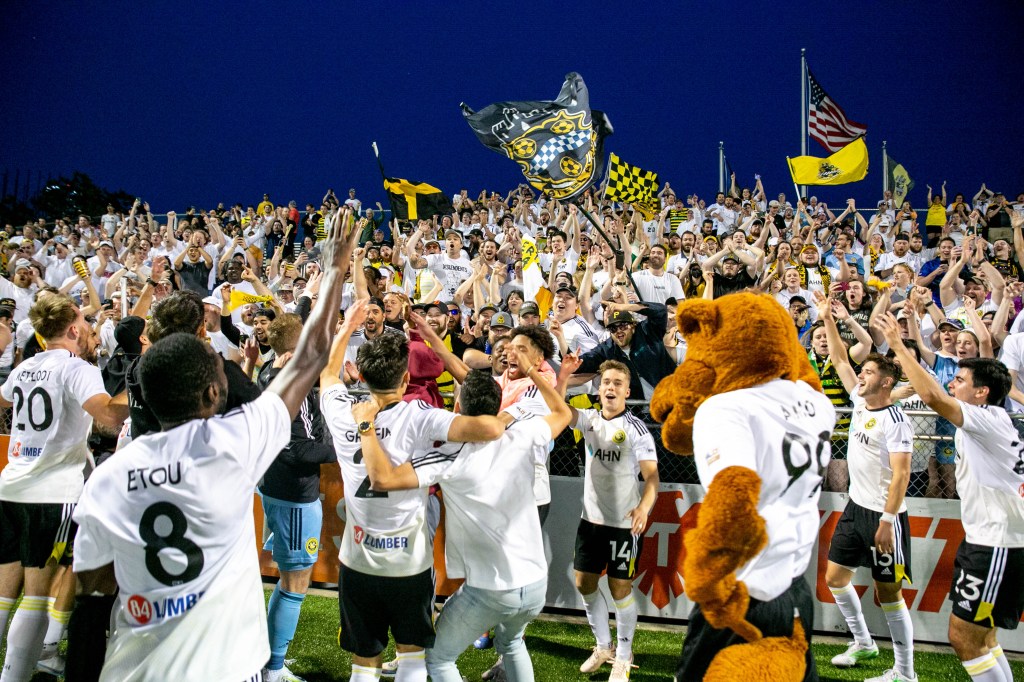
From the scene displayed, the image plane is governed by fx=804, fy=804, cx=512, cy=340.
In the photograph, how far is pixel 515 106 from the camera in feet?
32.0

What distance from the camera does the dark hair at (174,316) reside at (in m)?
4.43

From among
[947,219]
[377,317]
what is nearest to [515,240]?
[377,317]

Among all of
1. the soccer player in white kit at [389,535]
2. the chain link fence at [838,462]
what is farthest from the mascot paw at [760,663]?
the chain link fence at [838,462]

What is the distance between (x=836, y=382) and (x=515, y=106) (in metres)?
4.93

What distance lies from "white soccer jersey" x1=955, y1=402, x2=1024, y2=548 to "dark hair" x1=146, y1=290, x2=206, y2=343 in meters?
4.39

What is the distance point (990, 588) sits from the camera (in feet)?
15.3

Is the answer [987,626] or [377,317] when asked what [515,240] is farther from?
[987,626]

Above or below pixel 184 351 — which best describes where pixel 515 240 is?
above

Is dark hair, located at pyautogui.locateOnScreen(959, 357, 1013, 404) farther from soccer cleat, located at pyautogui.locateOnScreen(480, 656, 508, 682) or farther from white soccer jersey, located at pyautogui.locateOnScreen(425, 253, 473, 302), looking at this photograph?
white soccer jersey, located at pyautogui.locateOnScreen(425, 253, 473, 302)

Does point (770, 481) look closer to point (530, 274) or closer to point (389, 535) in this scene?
point (389, 535)

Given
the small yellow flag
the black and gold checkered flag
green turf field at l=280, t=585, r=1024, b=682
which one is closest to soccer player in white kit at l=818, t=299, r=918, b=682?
green turf field at l=280, t=585, r=1024, b=682

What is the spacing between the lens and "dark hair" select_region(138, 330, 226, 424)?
2830 millimetres

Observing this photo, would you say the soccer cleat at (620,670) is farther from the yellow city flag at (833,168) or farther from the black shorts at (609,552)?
the yellow city flag at (833,168)

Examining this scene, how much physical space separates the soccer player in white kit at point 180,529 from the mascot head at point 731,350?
65.7 inches
